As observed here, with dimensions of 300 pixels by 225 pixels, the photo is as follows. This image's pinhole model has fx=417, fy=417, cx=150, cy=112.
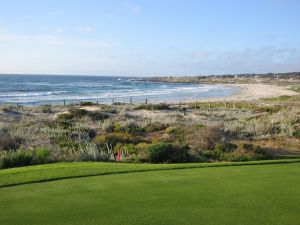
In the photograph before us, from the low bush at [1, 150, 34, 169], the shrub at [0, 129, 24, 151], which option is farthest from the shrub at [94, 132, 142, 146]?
the low bush at [1, 150, 34, 169]

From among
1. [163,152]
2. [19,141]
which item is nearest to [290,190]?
[163,152]

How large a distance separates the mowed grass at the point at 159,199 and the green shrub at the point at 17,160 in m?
4.55

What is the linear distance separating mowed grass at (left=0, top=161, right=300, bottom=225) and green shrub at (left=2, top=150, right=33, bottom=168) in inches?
179

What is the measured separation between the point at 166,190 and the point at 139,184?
61cm

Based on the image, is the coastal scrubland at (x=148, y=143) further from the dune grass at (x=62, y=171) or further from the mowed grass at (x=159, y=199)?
the mowed grass at (x=159, y=199)

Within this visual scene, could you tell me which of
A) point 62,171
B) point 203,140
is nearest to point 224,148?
point 203,140

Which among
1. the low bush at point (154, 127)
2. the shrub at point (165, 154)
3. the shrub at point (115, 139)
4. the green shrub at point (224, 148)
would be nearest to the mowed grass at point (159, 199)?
the shrub at point (165, 154)

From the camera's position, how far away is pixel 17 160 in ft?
40.4

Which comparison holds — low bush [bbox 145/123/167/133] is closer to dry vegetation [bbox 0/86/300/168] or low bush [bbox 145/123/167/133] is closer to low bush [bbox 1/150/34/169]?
dry vegetation [bbox 0/86/300/168]

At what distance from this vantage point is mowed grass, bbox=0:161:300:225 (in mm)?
5070

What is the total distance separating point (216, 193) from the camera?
6.30m

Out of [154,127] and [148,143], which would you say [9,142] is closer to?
[148,143]

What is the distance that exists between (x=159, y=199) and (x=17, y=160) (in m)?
7.54

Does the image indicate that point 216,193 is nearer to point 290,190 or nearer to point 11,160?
point 290,190
